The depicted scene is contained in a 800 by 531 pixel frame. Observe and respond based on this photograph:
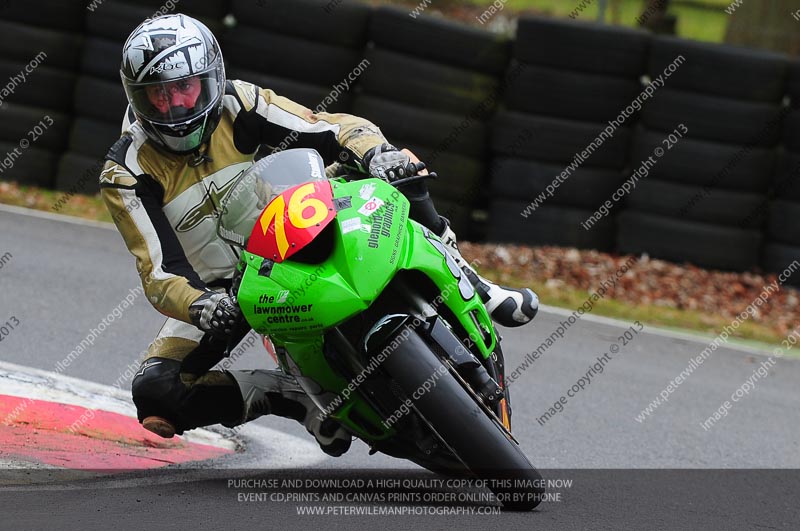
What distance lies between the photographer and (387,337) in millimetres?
3980

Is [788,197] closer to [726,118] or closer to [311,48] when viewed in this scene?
[726,118]

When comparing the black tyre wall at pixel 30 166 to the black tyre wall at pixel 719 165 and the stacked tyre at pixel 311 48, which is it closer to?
Result: the stacked tyre at pixel 311 48

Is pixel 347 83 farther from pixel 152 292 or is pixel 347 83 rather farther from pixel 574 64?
pixel 152 292

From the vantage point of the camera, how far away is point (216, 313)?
4309 mm

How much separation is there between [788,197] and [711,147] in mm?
779

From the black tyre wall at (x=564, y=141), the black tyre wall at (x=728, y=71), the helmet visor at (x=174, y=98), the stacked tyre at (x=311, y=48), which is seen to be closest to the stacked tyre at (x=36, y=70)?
the stacked tyre at (x=311, y=48)

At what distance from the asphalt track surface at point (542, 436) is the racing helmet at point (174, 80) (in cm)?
142

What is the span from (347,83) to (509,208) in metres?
1.81

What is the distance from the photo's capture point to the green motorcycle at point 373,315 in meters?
3.94

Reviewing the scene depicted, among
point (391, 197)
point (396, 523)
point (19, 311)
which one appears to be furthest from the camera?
point (19, 311)

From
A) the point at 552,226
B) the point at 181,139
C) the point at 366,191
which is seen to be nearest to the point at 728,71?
the point at 552,226

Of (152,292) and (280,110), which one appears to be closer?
(152,292)

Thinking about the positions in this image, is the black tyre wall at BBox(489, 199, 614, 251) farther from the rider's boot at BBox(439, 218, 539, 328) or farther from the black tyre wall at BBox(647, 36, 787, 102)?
the rider's boot at BBox(439, 218, 539, 328)

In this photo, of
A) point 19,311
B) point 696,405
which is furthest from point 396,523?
point 19,311
